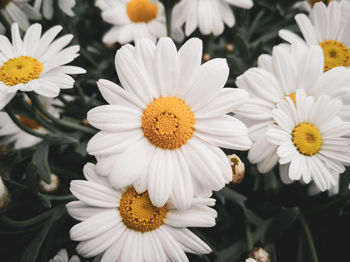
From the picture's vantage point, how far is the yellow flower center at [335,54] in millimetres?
1094

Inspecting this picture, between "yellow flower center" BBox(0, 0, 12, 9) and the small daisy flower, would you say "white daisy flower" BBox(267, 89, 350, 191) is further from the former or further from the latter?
"yellow flower center" BBox(0, 0, 12, 9)

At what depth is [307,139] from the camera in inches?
36.1

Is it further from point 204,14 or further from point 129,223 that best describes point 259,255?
point 204,14

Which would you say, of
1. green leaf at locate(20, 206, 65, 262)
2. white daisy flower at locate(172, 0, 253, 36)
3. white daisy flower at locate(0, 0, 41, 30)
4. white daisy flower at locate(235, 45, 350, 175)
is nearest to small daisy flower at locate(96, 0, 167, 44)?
white daisy flower at locate(172, 0, 253, 36)

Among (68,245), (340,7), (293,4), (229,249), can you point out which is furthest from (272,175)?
(293,4)

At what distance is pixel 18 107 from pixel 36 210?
1.29 ft

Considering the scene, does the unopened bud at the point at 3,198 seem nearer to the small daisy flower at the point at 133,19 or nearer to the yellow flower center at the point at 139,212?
the yellow flower center at the point at 139,212

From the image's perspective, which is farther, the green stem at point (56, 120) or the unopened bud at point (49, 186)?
the unopened bud at point (49, 186)

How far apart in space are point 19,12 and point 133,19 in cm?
47

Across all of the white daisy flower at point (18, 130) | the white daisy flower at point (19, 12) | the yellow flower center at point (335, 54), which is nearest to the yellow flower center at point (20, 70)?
the white daisy flower at point (18, 130)

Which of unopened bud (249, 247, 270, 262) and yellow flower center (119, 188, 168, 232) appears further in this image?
unopened bud (249, 247, 270, 262)

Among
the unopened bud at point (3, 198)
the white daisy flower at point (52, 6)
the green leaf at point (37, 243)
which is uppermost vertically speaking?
the white daisy flower at point (52, 6)

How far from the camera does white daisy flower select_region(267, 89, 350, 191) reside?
2.83 feet

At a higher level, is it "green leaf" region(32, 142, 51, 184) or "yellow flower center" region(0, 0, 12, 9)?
"yellow flower center" region(0, 0, 12, 9)
